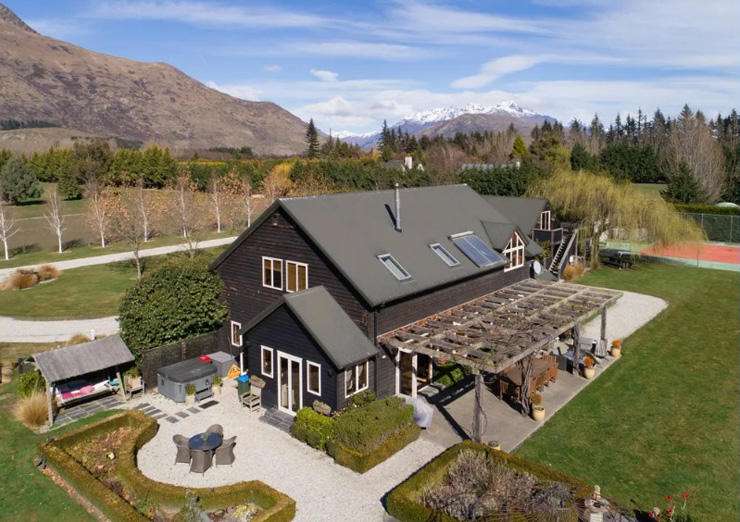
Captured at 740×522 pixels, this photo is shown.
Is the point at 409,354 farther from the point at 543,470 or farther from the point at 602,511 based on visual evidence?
the point at 602,511

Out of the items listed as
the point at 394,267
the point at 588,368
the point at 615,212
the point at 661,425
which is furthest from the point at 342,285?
the point at 615,212

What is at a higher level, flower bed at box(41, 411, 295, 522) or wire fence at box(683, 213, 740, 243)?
wire fence at box(683, 213, 740, 243)

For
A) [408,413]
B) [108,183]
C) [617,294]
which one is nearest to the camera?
[408,413]

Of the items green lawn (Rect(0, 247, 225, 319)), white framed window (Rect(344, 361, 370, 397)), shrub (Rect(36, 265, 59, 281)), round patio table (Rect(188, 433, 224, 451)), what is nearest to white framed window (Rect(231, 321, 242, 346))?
white framed window (Rect(344, 361, 370, 397))

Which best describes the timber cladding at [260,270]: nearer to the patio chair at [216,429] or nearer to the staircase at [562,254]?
the patio chair at [216,429]

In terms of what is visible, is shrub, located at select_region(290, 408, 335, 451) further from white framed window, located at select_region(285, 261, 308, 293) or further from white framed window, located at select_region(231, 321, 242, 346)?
white framed window, located at select_region(231, 321, 242, 346)

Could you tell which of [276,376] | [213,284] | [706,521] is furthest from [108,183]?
[706,521]

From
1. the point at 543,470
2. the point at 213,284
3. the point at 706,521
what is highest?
the point at 213,284
